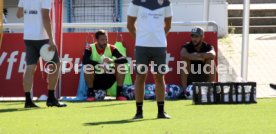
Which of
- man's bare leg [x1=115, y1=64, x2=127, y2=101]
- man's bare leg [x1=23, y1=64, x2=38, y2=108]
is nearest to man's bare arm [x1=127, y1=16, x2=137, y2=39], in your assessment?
man's bare leg [x1=23, y1=64, x2=38, y2=108]

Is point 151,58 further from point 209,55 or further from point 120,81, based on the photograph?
point 209,55

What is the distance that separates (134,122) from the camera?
29.9 feet

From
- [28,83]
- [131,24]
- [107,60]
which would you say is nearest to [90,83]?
[107,60]

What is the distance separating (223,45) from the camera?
1945 centimetres

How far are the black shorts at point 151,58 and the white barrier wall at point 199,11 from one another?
10.4 meters

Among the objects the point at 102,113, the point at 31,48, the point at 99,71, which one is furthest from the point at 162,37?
the point at 99,71

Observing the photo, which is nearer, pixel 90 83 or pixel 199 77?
pixel 90 83

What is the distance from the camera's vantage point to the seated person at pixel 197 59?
1362 centimetres

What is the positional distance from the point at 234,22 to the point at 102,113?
11.5 metres

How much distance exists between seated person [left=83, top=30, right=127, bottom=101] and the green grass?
1.24m

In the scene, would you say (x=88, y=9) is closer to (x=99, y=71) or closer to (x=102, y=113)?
(x=99, y=71)

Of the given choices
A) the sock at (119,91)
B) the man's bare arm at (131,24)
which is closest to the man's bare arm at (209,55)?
the sock at (119,91)

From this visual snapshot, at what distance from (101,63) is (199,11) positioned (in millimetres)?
7078

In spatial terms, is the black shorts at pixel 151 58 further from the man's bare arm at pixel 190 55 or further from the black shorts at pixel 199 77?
the black shorts at pixel 199 77
